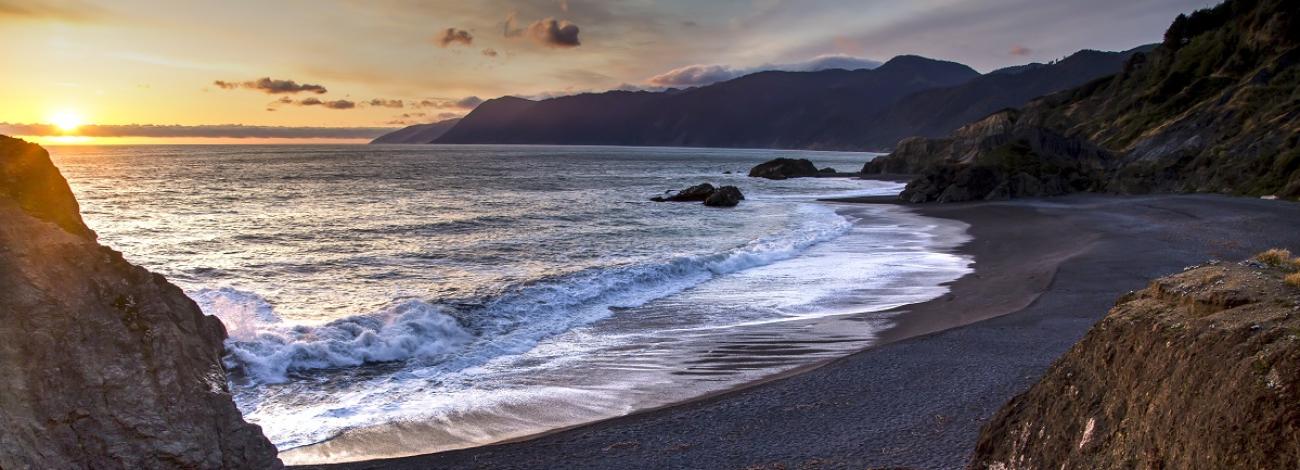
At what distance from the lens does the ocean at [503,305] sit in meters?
9.62

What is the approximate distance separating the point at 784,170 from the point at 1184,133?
47902mm

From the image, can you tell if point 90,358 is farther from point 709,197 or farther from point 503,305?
point 709,197

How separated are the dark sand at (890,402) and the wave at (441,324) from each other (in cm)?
473

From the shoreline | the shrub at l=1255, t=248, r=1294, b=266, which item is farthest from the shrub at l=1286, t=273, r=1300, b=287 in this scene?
the shoreline

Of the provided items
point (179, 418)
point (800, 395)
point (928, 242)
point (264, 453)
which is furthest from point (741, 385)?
point (928, 242)

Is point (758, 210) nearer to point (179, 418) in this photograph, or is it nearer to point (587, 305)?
point (587, 305)

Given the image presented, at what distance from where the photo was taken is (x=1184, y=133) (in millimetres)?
48000

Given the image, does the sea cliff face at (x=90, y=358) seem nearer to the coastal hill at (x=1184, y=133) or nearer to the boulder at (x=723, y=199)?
the coastal hill at (x=1184, y=133)

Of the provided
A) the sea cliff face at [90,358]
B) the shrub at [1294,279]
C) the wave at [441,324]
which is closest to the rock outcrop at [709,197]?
the wave at [441,324]

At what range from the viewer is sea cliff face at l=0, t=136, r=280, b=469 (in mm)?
4570

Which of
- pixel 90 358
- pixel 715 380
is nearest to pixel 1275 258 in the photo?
pixel 715 380

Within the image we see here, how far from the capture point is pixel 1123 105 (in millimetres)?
66812

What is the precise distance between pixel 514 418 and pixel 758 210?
36.3m

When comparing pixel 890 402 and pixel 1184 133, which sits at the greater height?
pixel 1184 133
